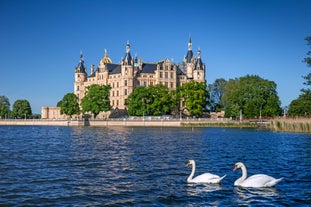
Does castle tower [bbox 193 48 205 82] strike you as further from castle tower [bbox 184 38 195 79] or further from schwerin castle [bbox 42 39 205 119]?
castle tower [bbox 184 38 195 79]

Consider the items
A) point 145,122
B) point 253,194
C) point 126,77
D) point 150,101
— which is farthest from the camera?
point 126,77

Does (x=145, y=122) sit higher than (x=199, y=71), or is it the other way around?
(x=199, y=71)

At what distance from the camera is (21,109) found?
131 m

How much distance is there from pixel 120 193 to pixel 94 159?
9328 millimetres

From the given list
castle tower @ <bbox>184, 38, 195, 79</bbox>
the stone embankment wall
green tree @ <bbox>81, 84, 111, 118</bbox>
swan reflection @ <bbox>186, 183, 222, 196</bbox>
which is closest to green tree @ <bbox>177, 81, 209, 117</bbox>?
the stone embankment wall

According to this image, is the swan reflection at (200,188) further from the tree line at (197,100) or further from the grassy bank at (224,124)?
the tree line at (197,100)

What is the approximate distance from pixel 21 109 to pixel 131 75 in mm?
43928

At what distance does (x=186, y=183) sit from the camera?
50.1ft

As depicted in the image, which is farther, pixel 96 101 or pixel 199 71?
pixel 199 71

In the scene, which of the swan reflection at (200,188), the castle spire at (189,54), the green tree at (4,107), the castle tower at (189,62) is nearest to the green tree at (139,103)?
the castle tower at (189,62)

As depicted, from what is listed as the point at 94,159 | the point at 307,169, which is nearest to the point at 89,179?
the point at 94,159

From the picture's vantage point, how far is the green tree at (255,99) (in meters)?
90.1

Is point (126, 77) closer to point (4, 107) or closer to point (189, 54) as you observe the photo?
point (189, 54)

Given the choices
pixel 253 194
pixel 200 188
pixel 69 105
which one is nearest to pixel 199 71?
pixel 69 105
